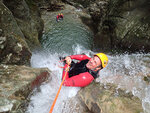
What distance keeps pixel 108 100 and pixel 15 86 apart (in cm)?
257

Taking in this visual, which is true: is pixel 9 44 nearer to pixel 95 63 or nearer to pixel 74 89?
pixel 74 89

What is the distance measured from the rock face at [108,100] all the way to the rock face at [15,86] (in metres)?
1.66

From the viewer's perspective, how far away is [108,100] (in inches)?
124

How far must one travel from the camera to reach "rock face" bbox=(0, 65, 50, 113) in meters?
1.93

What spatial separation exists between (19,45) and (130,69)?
5101 millimetres

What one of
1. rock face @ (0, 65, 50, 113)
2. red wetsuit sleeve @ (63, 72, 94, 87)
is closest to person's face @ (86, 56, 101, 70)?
red wetsuit sleeve @ (63, 72, 94, 87)

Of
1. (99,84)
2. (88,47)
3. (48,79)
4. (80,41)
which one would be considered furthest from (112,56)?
(48,79)

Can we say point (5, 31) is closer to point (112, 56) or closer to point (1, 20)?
point (1, 20)

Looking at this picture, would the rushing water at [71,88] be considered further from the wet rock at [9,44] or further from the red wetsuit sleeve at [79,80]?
the wet rock at [9,44]

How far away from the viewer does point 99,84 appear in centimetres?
395

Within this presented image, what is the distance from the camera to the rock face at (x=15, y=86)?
6.32ft

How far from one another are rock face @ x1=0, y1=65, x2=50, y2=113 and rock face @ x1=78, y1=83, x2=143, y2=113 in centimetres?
166

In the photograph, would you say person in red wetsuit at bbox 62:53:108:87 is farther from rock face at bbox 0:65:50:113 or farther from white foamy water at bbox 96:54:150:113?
rock face at bbox 0:65:50:113

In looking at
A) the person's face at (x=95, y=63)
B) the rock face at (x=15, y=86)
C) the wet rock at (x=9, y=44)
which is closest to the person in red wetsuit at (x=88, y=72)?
the person's face at (x=95, y=63)
